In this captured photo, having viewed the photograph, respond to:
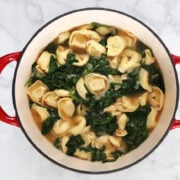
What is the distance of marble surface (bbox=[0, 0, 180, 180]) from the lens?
1441mm

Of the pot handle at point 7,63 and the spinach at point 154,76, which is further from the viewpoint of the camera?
the spinach at point 154,76

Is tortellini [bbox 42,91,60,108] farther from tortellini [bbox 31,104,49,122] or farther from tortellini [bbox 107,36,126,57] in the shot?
tortellini [bbox 107,36,126,57]

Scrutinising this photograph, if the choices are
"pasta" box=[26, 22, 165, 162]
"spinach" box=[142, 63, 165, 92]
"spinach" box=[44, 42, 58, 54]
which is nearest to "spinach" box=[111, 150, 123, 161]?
"pasta" box=[26, 22, 165, 162]

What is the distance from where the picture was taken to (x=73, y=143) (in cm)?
138

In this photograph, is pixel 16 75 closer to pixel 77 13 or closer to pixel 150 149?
pixel 77 13

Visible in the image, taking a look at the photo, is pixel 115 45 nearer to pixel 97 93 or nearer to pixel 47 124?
pixel 97 93

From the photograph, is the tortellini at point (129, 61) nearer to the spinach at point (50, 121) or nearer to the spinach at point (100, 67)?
the spinach at point (100, 67)

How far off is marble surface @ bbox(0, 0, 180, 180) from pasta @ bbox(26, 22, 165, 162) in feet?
0.32

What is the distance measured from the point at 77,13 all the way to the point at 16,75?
25 centimetres

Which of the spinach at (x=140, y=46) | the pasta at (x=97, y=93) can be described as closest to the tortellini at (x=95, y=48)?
the pasta at (x=97, y=93)

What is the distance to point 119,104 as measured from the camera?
1391 mm

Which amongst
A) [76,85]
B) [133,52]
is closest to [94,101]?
[76,85]

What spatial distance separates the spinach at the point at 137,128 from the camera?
4.52ft

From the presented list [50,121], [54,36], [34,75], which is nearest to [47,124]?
[50,121]
